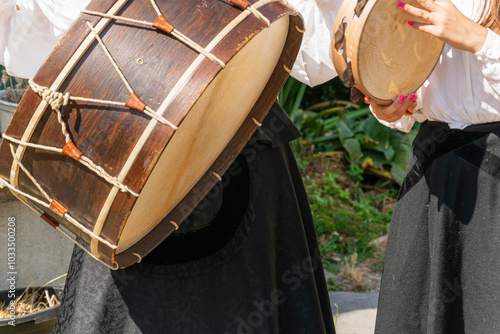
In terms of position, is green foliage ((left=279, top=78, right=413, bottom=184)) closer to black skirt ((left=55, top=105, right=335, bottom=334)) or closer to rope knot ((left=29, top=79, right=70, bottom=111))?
black skirt ((left=55, top=105, right=335, bottom=334))

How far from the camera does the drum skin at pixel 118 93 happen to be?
1242mm

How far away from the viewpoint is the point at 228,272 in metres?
1.83

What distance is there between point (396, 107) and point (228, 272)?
74 centimetres

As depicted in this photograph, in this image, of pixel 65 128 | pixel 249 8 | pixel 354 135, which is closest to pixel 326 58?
pixel 249 8

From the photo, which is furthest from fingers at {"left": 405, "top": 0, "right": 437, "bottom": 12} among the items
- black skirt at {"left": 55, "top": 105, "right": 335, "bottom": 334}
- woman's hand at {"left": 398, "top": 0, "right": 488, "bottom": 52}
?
black skirt at {"left": 55, "top": 105, "right": 335, "bottom": 334}

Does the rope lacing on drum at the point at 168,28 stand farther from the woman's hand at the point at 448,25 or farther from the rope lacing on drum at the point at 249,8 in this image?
the woman's hand at the point at 448,25

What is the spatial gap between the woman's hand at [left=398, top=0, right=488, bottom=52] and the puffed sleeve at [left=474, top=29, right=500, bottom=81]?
1 cm

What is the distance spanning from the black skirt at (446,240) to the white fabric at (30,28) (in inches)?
47.3

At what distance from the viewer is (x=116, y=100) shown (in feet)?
4.19

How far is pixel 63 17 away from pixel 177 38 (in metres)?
0.68

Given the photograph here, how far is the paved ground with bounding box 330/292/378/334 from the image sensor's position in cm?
285

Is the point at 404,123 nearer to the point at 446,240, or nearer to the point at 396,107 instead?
the point at 396,107

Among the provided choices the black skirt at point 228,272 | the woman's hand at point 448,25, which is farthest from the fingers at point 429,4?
the black skirt at point 228,272

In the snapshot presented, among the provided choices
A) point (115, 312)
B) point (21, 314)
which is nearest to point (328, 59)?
point (115, 312)
